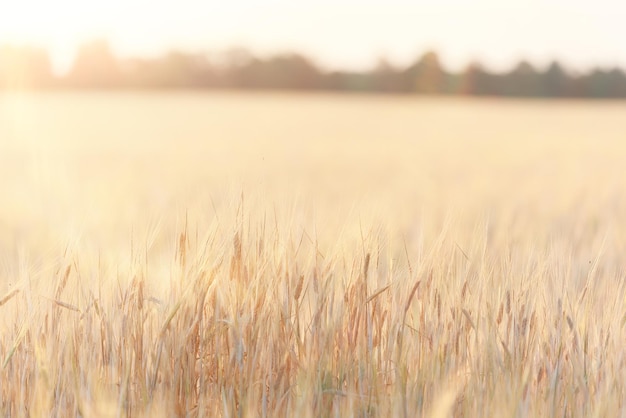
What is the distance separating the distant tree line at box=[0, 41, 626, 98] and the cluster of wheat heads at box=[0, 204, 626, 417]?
3021 centimetres

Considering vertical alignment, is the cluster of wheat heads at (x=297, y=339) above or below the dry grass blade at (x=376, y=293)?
below

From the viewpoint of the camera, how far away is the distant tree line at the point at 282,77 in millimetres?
32531

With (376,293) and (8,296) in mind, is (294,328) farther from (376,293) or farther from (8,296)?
(8,296)

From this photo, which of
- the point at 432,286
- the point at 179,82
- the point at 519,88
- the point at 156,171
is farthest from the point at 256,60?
the point at 432,286

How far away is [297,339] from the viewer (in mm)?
1718

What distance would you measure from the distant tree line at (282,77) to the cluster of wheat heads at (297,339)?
3021 cm

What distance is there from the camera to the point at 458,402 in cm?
173

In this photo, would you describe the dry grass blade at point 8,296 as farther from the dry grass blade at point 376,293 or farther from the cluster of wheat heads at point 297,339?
the dry grass blade at point 376,293

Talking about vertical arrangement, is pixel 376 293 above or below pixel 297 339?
above

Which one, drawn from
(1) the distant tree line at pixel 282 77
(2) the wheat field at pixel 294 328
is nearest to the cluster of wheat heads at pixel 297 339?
(2) the wheat field at pixel 294 328

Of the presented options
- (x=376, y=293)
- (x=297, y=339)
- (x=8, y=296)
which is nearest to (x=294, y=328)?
(x=297, y=339)

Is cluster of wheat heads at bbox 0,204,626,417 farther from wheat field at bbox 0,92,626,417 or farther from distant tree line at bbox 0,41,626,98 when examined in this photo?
distant tree line at bbox 0,41,626,98

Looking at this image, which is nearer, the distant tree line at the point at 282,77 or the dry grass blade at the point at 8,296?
the dry grass blade at the point at 8,296

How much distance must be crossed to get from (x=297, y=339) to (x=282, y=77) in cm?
3263
